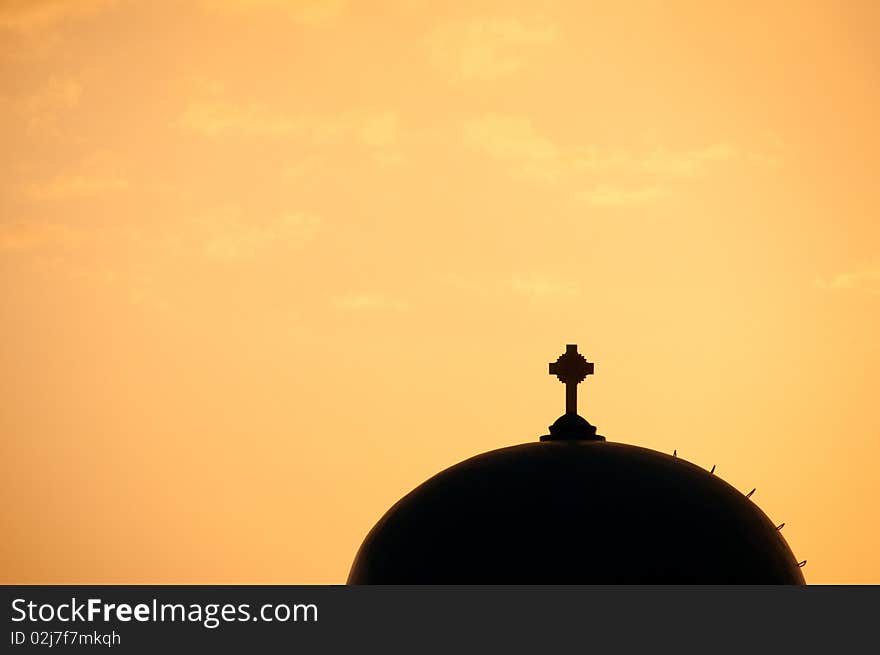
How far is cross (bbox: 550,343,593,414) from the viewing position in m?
55.8

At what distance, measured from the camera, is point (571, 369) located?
55.8 meters

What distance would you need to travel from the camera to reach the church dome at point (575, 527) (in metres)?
49.9

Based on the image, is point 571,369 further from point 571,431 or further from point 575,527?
point 575,527

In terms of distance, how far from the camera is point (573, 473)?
51.7m

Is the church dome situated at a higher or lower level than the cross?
lower

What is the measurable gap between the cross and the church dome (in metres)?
2.39

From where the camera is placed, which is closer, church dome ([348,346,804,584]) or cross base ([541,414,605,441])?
church dome ([348,346,804,584])

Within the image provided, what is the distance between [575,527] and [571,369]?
6104 millimetres

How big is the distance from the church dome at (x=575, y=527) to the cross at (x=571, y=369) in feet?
7.85

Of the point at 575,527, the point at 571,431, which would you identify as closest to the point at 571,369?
the point at 571,431

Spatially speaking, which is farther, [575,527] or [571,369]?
[571,369]
